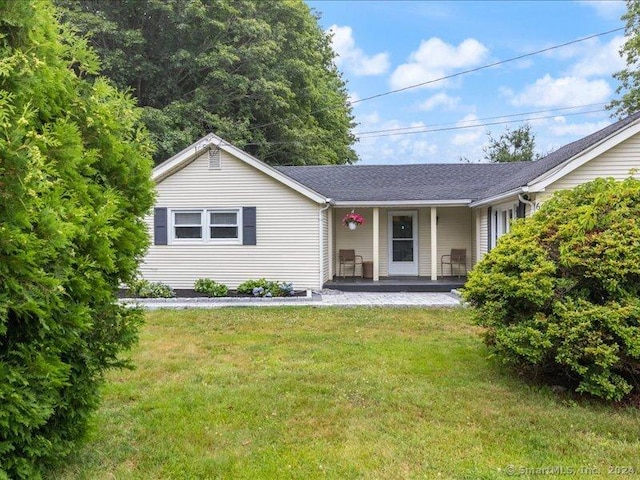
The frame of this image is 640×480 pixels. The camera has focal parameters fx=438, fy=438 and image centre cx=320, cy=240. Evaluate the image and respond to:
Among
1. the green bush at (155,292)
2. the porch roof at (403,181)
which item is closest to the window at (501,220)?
the porch roof at (403,181)

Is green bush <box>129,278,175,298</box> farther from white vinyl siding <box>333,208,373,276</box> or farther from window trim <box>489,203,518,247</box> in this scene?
window trim <box>489,203,518,247</box>

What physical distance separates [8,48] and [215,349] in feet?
15.2

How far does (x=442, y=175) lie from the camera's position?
1492 centimetres

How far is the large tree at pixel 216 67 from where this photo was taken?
64.0 ft

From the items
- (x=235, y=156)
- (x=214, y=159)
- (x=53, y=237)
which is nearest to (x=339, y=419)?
(x=53, y=237)

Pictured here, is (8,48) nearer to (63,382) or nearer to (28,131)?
(28,131)

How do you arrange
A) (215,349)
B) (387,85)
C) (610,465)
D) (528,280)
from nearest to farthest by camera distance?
(610,465)
(528,280)
(215,349)
(387,85)

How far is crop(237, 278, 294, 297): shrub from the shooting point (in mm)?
11016

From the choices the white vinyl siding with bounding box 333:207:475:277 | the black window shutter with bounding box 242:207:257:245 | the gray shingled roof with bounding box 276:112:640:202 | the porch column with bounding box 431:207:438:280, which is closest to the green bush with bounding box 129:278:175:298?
the black window shutter with bounding box 242:207:257:245

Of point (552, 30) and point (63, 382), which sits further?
point (552, 30)

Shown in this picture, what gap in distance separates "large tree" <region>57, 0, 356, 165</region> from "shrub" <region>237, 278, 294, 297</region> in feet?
31.6

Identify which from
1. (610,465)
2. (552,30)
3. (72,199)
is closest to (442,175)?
(552,30)

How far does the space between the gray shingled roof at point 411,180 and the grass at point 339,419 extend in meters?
7.01

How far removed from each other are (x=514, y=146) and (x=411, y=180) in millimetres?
21826
